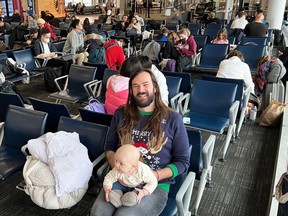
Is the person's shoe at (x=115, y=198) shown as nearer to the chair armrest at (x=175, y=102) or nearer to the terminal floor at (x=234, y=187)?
the terminal floor at (x=234, y=187)

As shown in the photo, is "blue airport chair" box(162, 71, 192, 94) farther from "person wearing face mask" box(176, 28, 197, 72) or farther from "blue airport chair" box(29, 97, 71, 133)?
"blue airport chair" box(29, 97, 71, 133)

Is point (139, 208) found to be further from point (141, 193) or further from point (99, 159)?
point (99, 159)

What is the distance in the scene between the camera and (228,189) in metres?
2.67

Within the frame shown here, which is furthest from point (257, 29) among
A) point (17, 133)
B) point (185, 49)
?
point (17, 133)

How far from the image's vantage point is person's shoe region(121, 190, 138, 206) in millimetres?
1652

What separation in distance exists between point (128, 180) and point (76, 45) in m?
4.80

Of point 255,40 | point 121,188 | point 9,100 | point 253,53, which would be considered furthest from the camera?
point 255,40

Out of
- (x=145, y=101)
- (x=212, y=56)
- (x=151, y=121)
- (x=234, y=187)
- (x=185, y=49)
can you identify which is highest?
(x=145, y=101)

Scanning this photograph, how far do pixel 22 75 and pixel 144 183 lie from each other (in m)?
3.75

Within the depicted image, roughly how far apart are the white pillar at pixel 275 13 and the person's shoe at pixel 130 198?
27.1 ft

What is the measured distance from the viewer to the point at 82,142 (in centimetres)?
222

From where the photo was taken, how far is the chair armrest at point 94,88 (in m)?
3.88

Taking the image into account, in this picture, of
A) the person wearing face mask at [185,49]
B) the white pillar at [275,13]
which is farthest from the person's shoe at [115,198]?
the white pillar at [275,13]

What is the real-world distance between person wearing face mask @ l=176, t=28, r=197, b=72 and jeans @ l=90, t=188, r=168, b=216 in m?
3.89
